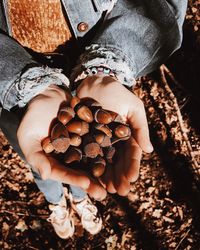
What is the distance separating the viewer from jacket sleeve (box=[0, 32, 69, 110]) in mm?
1838

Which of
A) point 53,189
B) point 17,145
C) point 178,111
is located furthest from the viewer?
point 178,111

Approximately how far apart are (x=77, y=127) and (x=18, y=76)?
0.43 metres

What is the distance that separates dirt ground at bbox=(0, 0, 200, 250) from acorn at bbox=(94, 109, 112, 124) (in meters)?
1.33

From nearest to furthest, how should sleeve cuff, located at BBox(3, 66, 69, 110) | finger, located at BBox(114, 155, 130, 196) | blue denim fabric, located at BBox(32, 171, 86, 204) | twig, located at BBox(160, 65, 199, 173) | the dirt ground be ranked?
finger, located at BBox(114, 155, 130, 196) < sleeve cuff, located at BBox(3, 66, 69, 110) < blue denim fabric, located at BBox(32, 171, 86, 204) < the dirt ground < twig, located at BBox(160, 65, 199, 173)

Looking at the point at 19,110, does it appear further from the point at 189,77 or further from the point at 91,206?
the point at 189,77

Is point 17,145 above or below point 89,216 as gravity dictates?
above

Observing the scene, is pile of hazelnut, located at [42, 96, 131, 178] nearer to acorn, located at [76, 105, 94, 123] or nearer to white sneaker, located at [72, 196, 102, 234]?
acorn, located at [76, 105, 94, 123]

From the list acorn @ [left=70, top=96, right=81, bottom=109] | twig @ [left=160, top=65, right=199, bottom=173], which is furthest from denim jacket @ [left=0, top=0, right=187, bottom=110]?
twig @ [left=160, top=65, right=199, bottom=173]

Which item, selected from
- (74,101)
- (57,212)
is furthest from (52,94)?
(57,212)

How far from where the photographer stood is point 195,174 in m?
3.12

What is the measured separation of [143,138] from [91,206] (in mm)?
1428

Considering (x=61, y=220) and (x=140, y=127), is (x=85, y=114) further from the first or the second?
(x=61, y=220)

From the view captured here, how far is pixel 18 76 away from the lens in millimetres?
1858

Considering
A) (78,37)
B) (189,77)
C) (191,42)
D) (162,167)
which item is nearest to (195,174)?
(162,167)
